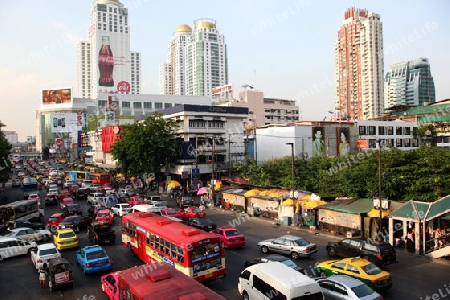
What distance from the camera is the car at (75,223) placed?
27.7 m

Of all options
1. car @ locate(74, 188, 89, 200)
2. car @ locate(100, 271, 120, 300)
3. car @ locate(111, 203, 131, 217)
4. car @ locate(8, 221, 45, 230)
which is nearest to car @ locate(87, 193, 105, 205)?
car @ locate(111, 203, 131, 217)

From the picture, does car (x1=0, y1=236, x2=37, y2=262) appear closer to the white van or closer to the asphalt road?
the asphalt road

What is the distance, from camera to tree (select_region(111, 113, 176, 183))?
171 ft

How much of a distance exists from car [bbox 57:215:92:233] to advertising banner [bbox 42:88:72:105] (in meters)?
126

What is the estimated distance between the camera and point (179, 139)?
58.3m

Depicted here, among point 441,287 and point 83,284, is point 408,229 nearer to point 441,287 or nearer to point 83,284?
point 441,287

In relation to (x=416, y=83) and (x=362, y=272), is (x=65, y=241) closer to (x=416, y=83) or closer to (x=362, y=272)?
(x=362, y=272)

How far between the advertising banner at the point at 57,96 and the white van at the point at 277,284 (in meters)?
145

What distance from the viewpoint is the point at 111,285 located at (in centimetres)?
1441

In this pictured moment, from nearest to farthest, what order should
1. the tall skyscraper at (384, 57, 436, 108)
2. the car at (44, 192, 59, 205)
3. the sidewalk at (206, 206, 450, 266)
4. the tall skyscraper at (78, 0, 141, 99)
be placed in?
the sidewalk at (206, 206, 450, 266) < the car at (44, 192, 59, 205) < the tall skyscraper at (78, 0, 141, 99) < the tall skyscraper at (384, 57, 436, 108)

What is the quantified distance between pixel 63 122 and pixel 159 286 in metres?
120

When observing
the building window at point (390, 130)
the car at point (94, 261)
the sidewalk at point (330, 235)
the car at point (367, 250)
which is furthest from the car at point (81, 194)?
the building window at point (390, 130)

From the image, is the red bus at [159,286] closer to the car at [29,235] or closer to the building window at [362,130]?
the car at [29,235]

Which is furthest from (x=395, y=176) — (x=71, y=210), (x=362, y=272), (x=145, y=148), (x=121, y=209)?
(x=145, y=148)
